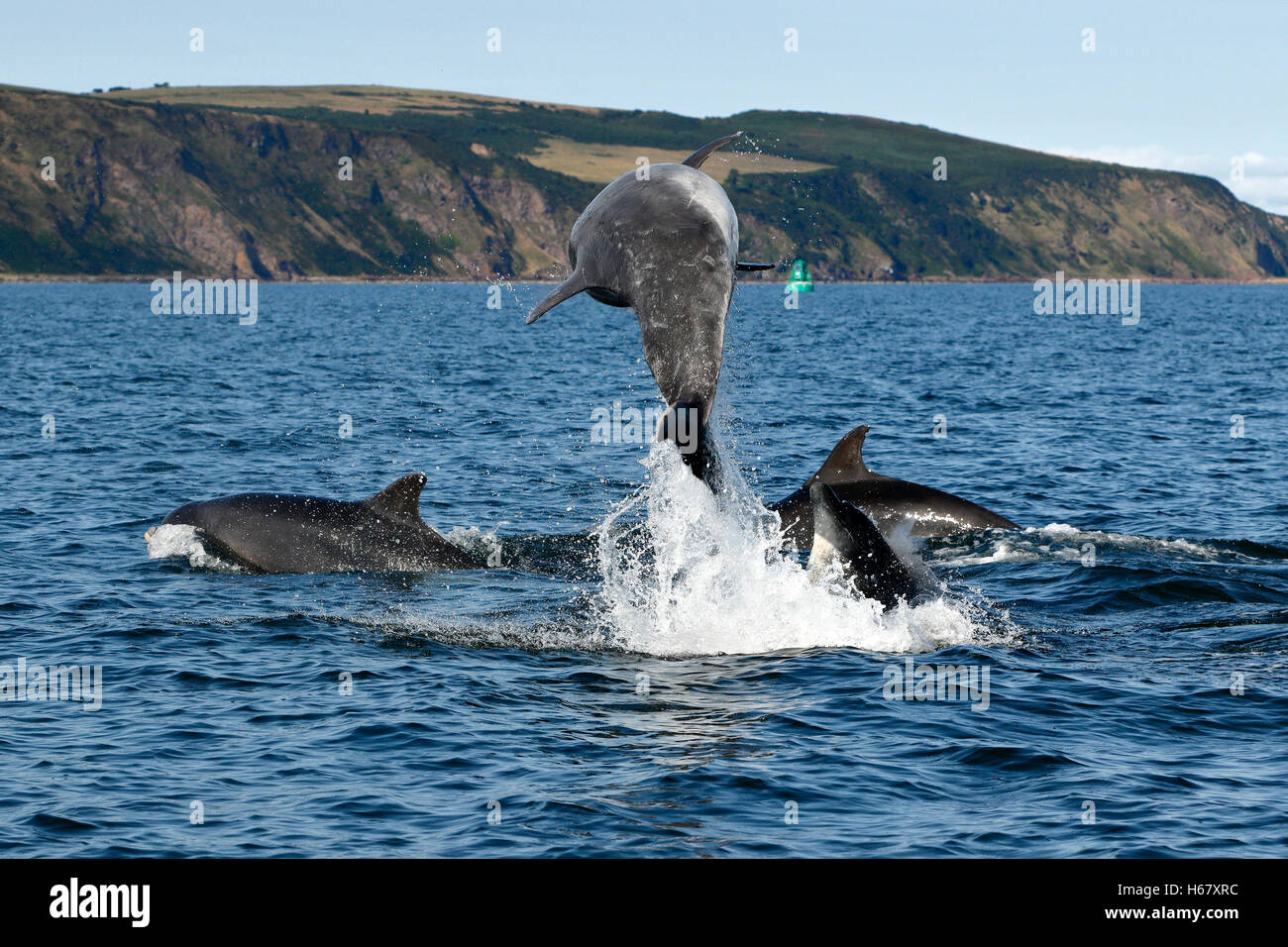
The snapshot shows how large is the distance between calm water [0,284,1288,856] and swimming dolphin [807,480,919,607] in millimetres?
340

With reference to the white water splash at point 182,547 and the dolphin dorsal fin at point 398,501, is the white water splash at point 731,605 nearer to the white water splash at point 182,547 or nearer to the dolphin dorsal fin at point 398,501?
the dolphin dorsal fin at point 398,501

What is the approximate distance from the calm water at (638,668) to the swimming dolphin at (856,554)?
0.34 meters

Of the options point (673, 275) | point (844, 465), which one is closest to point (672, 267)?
point (673, 275)

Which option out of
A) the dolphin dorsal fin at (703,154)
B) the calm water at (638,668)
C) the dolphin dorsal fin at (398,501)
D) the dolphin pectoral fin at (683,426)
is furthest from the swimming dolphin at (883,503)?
the dolphin pectoral fin at (683,426)

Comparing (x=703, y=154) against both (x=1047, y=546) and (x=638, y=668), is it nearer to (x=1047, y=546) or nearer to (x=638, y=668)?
(x=638, y=668)

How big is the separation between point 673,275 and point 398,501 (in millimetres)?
12777

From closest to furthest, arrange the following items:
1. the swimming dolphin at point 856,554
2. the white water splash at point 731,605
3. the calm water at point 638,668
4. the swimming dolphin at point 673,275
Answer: the swimming dolphin at point 673,275 < the calm water at point 638,668 < the white water splash at point 731,605 < the swimming dolphin at point 856,554

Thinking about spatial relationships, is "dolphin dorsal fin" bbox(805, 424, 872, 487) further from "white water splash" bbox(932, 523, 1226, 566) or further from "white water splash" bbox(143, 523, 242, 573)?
"white water splash" bbox(143, 523, 242, 573)

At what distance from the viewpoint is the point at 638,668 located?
16.3 m

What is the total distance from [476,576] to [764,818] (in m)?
10.1

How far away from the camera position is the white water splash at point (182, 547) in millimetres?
21469

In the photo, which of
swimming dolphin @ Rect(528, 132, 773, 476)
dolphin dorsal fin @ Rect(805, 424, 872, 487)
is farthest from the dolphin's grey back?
dolphin dorsal fin @ Rect(805, 424, 872, 487)
